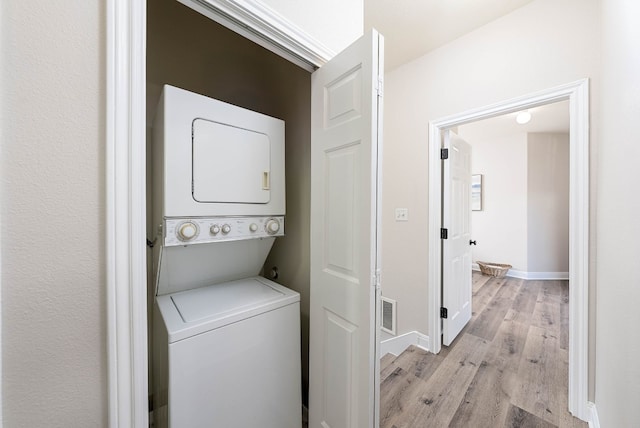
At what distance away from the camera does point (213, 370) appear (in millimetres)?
1061

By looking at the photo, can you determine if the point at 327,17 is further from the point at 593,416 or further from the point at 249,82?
the point at 593,416

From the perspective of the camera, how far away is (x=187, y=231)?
1.11m

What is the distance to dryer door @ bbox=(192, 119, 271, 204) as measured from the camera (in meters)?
1.16

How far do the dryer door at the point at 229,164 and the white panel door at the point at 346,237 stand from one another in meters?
0.30

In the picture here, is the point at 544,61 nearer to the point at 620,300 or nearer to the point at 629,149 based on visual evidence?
the point at 629,149

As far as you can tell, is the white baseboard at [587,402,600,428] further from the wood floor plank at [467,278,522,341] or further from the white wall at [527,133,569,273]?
the white wall at [527,133,569,273]

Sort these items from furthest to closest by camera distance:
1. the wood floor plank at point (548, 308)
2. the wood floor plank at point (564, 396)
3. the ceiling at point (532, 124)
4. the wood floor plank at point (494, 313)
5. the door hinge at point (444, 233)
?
the ceiling at point (532, 124)
the wood floor plank at point (548, 308)
the wood floor plank at point (494, 313)
the door hinge at point (444, 233)
the wood floor plank at point (564, 396)

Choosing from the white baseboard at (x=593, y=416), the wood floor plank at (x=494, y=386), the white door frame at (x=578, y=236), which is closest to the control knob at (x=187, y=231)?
the wood floor plank at (x=494, y=386)

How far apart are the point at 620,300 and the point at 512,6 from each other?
1.98m

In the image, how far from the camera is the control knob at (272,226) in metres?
1.42

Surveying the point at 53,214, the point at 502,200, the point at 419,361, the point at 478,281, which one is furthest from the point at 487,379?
the point at 502,200

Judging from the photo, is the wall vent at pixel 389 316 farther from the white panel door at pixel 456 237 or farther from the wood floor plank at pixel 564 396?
the wood floor plank at pixel 564 396

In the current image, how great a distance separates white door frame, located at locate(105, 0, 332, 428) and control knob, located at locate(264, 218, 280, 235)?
78 centimetres

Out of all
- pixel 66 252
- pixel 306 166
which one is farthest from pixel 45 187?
pixel 306 166
